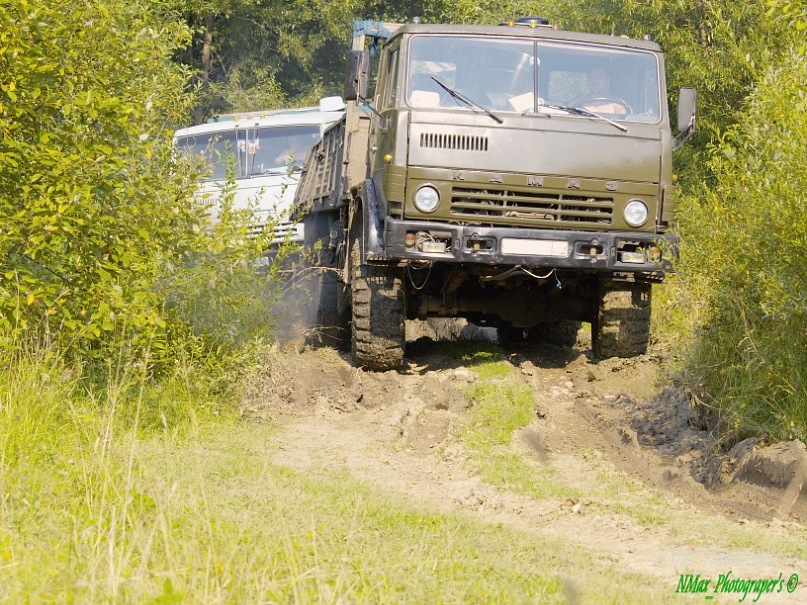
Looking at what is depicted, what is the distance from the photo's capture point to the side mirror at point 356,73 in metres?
9.39

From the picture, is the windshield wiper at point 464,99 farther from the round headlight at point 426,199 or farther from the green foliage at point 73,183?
the green foliage at point 73,183

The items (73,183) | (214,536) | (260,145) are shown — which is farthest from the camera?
(260,145)

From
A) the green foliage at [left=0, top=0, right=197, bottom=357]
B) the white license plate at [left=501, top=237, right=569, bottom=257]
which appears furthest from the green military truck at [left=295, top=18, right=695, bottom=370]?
the green foliage at [left=0, top=0, right=197, bottom=357]

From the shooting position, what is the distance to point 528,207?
9.02 m

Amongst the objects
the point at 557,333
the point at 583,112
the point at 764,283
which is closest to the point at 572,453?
the point at 764,283

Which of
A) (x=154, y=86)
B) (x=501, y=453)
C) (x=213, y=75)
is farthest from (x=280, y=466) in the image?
(x=213, y=75)

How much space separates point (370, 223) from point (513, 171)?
1.17 m

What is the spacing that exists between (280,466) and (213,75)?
22.3 m

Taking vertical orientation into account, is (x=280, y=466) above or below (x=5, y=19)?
below

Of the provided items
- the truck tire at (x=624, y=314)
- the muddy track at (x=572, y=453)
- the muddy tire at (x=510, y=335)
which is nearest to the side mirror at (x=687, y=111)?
the truck tire at (x=624, y=314)

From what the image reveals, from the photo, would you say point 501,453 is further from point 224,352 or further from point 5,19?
point 5,19

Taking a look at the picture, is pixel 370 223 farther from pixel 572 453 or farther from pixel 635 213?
pixel 572 453

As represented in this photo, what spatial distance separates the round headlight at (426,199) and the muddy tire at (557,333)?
3.44m

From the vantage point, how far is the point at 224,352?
8.41m
